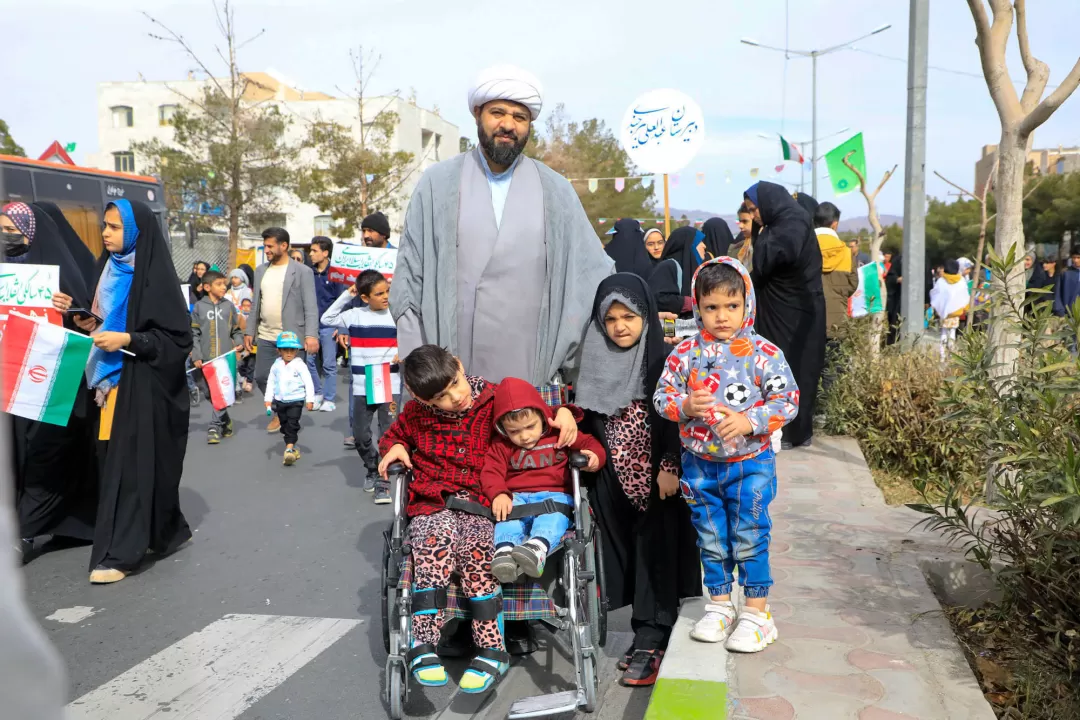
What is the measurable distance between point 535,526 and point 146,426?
10.1ft

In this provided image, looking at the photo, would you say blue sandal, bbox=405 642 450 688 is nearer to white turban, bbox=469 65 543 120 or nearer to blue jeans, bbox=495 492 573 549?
blue jeans, bbox=495 492 573 549

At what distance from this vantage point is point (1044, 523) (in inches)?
132

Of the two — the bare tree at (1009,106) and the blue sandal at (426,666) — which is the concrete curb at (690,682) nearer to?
the blue sandal at (426,666)

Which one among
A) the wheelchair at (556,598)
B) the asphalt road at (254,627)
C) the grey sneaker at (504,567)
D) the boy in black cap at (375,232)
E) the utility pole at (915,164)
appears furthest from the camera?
the boy in black cap at (375,232)

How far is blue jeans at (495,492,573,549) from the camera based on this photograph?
12.2 ft

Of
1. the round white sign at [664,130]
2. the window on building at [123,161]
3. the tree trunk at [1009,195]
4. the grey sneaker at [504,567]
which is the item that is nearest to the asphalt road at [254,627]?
the grey sneaker at [504,567]

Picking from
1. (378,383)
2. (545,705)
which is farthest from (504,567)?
(378,383)

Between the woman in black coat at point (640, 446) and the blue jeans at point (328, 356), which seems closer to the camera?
the woman in black coat at point (640, 446)

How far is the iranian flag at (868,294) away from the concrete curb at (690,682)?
7072 mm

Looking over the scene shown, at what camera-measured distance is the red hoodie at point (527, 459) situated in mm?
3875

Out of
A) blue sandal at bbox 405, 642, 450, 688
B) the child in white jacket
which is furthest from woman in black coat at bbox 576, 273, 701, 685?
the child in white jacket

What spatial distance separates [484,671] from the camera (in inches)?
141

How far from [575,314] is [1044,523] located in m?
1.90

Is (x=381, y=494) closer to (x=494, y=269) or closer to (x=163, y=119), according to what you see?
(x=494, y=269)
